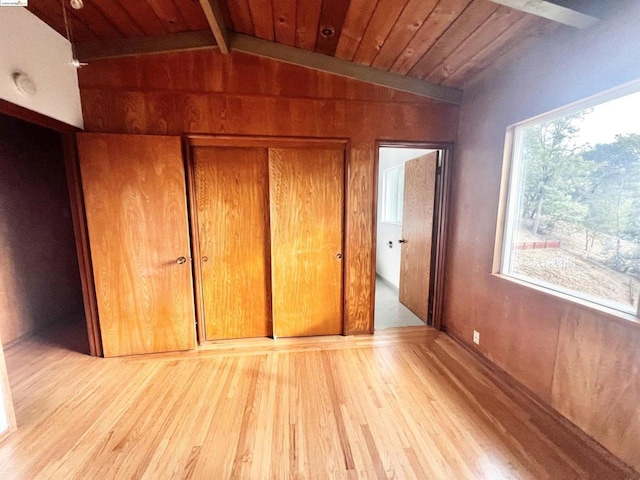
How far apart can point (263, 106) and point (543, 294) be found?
7.99 feet

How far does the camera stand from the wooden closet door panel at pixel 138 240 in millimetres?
1897

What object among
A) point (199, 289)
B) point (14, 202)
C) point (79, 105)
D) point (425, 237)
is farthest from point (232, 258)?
point (14, 202)

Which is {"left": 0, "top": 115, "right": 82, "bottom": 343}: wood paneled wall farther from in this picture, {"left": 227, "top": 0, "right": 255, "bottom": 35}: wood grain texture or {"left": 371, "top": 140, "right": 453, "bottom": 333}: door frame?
{"left": 371, "top": 140, "right": 453, "bottom": 333}: door frame

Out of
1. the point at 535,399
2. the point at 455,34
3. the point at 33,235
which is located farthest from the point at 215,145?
the point at 535,399

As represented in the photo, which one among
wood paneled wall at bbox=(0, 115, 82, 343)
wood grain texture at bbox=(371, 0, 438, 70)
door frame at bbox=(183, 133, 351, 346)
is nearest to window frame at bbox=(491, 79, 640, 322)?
wood grain texture at bbox=(371, 0, 438, 70)

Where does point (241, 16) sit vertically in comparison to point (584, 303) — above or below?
above

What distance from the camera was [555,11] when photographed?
1.24 metres

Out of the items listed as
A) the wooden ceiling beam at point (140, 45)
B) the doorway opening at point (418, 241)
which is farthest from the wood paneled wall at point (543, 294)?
the wooden ceiling beam at point (140, 45)

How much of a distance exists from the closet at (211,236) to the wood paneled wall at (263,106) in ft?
0.47

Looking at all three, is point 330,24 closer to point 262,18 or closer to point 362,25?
point 362,25

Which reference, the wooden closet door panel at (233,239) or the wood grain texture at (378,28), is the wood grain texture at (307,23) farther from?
the wooden closet door panel at (233,239)

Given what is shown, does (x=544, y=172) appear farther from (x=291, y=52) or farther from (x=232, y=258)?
(x=232, y=258)

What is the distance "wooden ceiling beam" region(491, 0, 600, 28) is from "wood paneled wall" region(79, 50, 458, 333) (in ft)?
3.28

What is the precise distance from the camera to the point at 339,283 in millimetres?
2412
